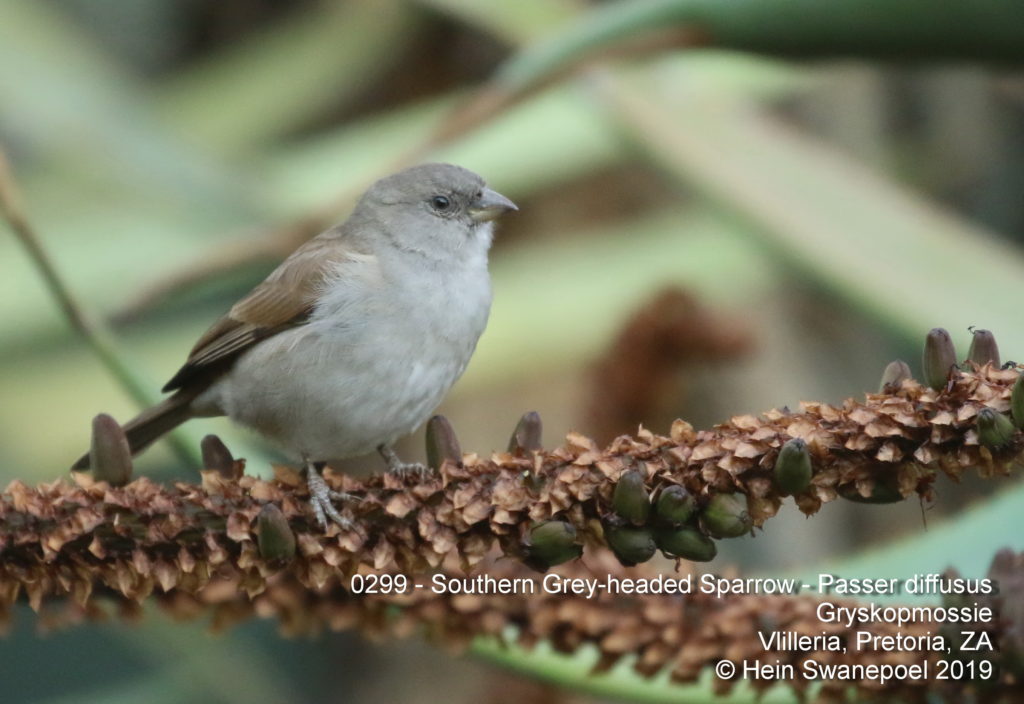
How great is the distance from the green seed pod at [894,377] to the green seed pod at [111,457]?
1046 mm

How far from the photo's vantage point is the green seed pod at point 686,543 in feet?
5.80

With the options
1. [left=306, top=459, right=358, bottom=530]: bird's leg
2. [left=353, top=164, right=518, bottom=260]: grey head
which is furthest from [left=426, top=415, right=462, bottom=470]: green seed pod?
[left=353, top=164, right=518, bottom=260]: grey head

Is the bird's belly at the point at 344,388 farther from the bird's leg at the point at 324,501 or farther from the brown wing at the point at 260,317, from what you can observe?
the bird's leg at the point at 324,501

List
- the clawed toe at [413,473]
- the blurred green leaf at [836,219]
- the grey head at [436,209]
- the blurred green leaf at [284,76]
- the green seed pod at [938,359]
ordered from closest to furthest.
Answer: the green seed pod at [938,359] → the clawed toe at [413,473] → the blurred green leaf at [836,219] → the grey head at [436,209] → the blurred green leaf at [284,76]

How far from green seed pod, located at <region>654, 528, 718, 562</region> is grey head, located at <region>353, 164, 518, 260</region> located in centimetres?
198

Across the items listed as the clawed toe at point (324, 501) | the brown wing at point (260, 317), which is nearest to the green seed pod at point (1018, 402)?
the clawed toe at point (324, 501)

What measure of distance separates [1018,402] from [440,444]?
83 cm

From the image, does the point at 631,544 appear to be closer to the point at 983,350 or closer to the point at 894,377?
the point at 894,377

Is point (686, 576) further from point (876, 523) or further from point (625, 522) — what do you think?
point (876, 523)

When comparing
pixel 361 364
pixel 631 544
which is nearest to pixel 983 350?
pixel 631 544

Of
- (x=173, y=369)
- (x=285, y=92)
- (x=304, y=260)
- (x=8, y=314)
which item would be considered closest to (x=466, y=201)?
(x=304, y=260)

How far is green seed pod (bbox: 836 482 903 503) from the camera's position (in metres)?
1.77

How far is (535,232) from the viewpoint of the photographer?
5.88 meters

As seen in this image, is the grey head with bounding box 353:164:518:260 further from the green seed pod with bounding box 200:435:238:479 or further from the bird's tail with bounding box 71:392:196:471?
the green seed pod with bounding box 200:435:238:479
